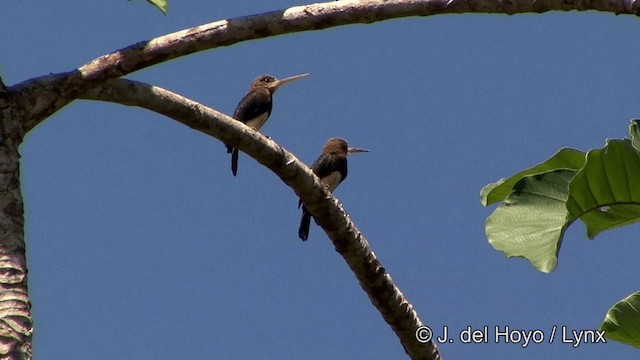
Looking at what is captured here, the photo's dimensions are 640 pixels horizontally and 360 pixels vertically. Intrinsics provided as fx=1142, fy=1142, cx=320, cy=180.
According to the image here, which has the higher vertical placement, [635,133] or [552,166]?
[552,166]

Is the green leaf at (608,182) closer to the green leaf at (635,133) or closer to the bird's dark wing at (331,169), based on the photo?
the green leaf at (635,133)

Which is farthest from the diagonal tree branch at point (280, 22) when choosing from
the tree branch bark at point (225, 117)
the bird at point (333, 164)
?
the bird at point (333, 164)

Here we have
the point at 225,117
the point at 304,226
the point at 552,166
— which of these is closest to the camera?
the point at 552,166

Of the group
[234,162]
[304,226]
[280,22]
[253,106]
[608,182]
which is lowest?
[608,182]

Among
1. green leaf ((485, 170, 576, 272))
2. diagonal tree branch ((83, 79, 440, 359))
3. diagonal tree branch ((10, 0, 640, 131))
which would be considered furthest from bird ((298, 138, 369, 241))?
green leaf ((485, 170, 576, 272))

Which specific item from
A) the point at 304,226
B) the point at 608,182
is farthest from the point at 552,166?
the point at 304,226

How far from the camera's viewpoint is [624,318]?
3793 millimetres

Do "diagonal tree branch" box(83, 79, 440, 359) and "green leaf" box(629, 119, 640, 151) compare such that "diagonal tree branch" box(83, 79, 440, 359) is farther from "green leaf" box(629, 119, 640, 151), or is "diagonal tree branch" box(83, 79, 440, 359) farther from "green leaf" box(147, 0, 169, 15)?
"green leaf" box(629, 119, 640, 151)

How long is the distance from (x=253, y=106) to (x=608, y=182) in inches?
208

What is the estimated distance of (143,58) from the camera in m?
4.17

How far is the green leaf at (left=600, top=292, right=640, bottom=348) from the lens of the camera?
3787 mm

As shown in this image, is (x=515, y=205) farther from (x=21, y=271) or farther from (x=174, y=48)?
(x=21, y=271)

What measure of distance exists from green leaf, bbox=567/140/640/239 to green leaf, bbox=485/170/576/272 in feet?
0.51

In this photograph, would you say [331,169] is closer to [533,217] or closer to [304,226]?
[304,226]
